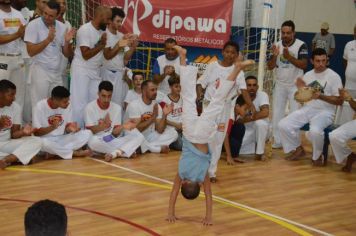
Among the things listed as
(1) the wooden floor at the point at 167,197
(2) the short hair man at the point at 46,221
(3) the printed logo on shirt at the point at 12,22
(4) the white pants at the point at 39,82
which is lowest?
(1) the wooden floor at the point at 167,197

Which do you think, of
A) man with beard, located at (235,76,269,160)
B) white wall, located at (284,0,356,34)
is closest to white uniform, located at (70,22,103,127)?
man with beard, located at (235,76,269,160)

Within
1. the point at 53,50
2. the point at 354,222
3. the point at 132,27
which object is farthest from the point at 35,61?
the point at 354,222

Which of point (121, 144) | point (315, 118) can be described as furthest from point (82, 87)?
point (315, 118)

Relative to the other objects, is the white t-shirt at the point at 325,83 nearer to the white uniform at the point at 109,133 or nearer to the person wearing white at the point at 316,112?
the person wearing white at the point at 316,112

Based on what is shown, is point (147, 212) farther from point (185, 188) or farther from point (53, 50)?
point (53, 50)

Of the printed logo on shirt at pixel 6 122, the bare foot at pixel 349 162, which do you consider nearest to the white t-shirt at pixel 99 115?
the printed logo on shirt at pixel 6 122

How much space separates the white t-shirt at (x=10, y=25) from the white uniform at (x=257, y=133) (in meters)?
3.37

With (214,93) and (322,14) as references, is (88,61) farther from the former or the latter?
(322,14)

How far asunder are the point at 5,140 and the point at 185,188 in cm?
297

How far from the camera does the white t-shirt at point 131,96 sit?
27.3 ft

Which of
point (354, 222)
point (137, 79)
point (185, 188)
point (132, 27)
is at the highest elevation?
point (132, 27)

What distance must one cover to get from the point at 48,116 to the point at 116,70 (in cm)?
143

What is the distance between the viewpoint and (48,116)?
23.7 feet

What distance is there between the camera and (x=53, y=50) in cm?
750
